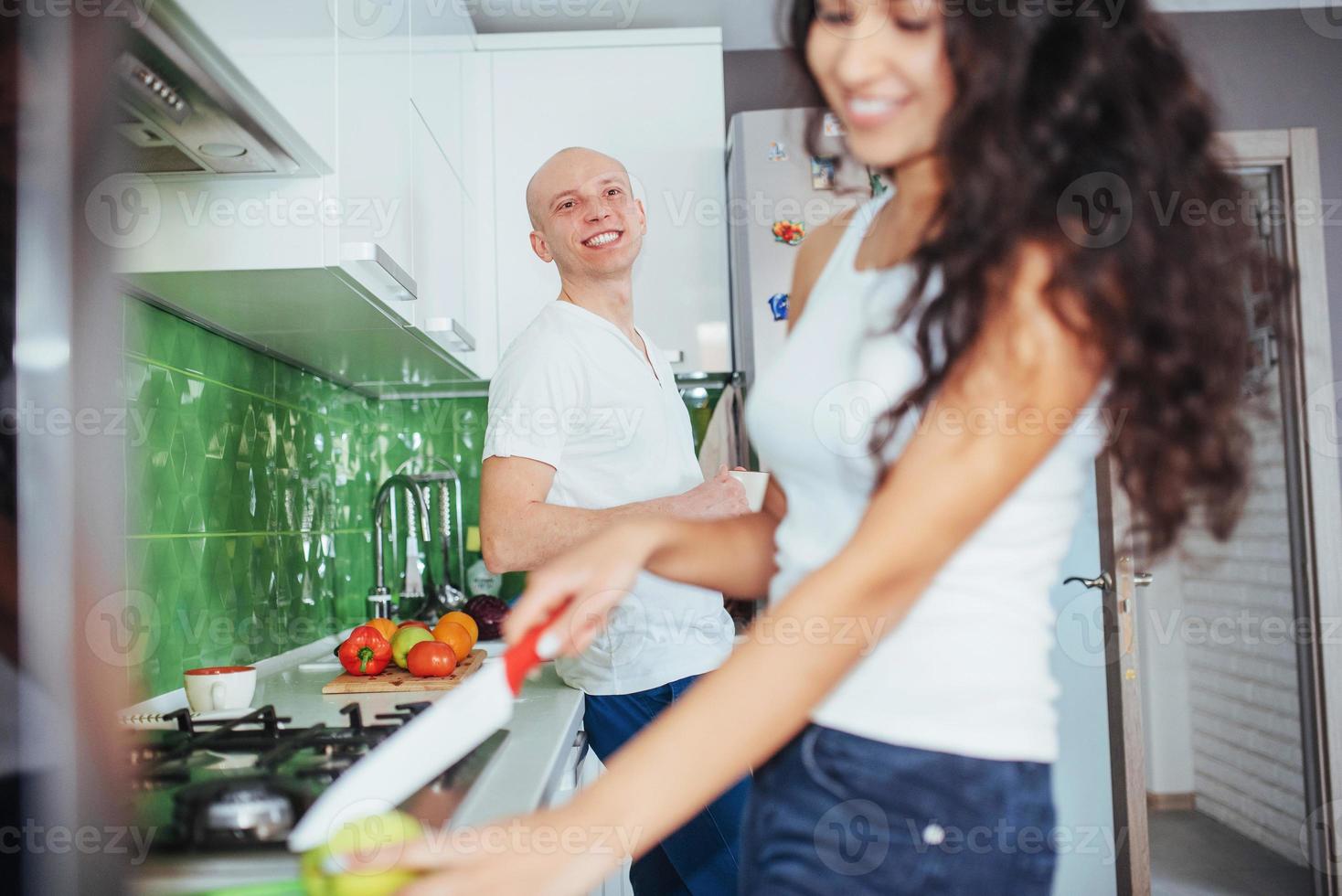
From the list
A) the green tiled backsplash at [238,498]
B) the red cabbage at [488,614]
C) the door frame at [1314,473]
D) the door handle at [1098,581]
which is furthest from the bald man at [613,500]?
the door frame at [1314,473]

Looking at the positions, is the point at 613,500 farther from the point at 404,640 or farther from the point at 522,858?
the point at 522,858

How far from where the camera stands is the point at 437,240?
6.70 ft

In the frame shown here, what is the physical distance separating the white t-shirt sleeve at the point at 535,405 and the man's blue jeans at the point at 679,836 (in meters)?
0.39

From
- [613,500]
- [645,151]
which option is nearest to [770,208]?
[645,151]

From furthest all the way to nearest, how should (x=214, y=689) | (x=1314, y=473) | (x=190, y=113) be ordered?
1. (x=1314, y=473)
2. (x=214, y=689)
3. (x=190, y=113)

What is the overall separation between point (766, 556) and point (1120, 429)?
0.98 ft

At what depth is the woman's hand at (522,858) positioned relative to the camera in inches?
19.1

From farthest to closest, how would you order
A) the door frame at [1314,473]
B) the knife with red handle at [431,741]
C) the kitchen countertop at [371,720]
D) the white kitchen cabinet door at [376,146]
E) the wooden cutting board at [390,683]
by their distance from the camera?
the door frame at [1314,473]
the wooden cutting board at [390,683]
the white kitchen cabinet door at [376,146]
the kitchen countertop at [371,720]
the knife with red handle at [431,741]

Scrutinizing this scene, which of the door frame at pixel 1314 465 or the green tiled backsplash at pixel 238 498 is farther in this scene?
the door frame at pixel 1314 465

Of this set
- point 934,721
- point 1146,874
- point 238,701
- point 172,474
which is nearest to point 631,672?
point 238,701

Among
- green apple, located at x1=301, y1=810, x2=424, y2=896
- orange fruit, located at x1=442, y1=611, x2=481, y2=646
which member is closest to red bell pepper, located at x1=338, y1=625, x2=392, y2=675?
orange fruit, located at x1=442, y1=611, x2=481, y2=646

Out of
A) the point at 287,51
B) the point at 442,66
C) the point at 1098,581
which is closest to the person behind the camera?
the point at 287,51

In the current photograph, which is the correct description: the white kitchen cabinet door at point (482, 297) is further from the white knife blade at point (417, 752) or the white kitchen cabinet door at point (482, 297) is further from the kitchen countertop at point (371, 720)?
the white knife blade at point (417, 752)

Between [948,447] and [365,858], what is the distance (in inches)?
14.4
